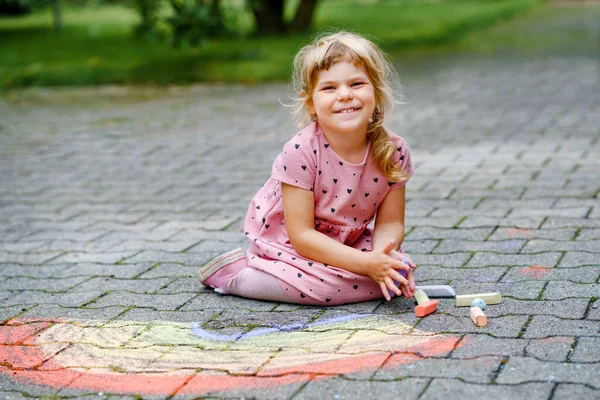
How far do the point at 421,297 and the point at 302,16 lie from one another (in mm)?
11102

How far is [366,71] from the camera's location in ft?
11.6

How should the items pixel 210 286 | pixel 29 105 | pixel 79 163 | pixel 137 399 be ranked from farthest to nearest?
pixel 29 105 < pixel 79 163 < pixel 210 286 < pixel 137 399

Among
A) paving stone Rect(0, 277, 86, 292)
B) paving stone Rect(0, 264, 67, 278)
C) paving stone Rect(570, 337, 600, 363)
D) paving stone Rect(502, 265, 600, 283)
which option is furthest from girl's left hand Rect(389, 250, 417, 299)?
paving stone Rect(0, 264, 67, 278)

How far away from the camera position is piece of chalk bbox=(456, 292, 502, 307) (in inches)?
132

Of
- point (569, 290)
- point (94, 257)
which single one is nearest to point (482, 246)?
point (569, 290)

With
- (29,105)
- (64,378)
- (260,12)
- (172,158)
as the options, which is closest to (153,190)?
(172,158)

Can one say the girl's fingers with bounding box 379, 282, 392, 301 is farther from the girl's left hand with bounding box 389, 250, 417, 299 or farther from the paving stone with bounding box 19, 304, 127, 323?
the paving stone with bounding box 19, 304, 127, 323

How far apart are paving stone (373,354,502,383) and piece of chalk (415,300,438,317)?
1.33 ft

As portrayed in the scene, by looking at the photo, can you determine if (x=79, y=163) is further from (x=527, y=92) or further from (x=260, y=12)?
(x=260, y=12)

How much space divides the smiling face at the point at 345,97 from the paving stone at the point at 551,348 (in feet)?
3.63

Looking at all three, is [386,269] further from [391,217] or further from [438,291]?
[391,217]

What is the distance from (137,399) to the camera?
2734 millimetres

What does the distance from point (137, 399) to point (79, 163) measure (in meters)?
4.32

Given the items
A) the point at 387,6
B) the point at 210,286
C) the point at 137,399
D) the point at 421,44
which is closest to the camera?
the point at 137,399
